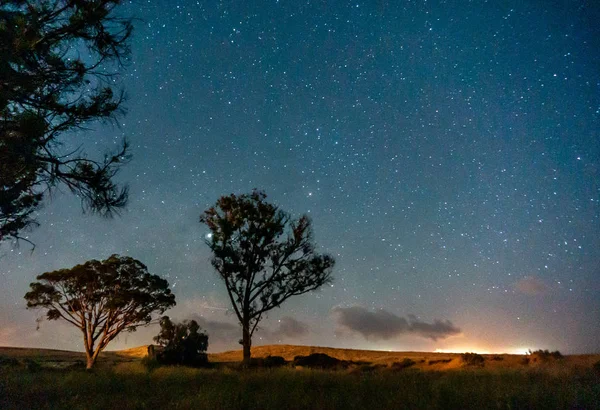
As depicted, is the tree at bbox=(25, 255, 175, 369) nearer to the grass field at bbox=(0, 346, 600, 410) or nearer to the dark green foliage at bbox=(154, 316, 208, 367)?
the dark green foliage at bbox=(154, 316, 208, 367)

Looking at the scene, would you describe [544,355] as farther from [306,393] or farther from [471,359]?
[306,393]

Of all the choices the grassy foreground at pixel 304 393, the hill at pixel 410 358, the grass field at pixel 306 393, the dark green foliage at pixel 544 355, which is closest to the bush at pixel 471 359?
the hill at pixel 410 358

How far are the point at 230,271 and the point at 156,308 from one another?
11.2 m

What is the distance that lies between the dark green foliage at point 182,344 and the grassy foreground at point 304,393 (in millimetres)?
16745

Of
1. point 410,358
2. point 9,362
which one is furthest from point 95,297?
point 410,358

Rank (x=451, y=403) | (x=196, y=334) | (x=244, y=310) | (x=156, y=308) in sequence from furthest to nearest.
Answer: (x=156, y=308)
(x=196, y=334)
(x=244, y=310)
(x=451, y=403)

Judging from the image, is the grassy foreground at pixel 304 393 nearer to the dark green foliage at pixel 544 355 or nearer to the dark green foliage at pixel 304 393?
the dark green foliage at pixel 304 393

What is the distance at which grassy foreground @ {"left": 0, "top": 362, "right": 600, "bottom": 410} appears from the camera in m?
7.62

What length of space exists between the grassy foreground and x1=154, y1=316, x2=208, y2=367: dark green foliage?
16.7 metres

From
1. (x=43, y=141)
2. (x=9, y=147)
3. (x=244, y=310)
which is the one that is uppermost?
(x=43, y=141)

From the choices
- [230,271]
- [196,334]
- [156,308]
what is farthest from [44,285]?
[230,271]

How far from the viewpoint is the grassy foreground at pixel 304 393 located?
7619mm

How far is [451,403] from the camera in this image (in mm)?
7645

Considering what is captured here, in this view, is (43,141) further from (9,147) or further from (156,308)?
(156,308)
